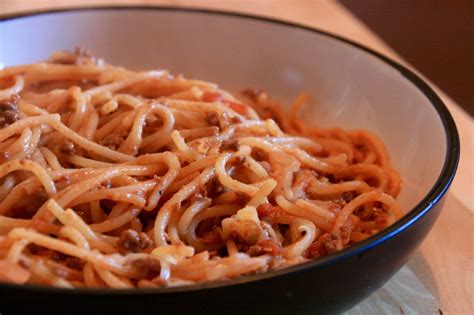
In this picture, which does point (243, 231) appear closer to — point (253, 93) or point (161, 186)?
point (161, 186)

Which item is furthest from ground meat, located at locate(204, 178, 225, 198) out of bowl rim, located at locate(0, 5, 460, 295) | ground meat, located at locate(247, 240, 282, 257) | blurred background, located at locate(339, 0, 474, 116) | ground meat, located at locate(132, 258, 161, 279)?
blurred background, located at locate(339, 0, 474, 116)

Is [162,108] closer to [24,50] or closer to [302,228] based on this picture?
[302,228]

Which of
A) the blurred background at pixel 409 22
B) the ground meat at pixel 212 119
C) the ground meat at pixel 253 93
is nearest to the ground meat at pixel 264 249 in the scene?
the ground meat at pixel 212 119

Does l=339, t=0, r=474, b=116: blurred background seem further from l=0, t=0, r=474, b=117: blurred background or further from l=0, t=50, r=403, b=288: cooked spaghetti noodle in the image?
l=0, t=50, r=403, b=288: cooked spaghetti noodle

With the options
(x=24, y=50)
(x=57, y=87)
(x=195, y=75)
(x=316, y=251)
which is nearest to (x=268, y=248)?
(x=316, y=251)

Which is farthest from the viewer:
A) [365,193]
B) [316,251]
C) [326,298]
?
[365,193]

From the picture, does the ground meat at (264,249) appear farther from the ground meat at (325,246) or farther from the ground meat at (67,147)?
the ground meat at (67,147)
